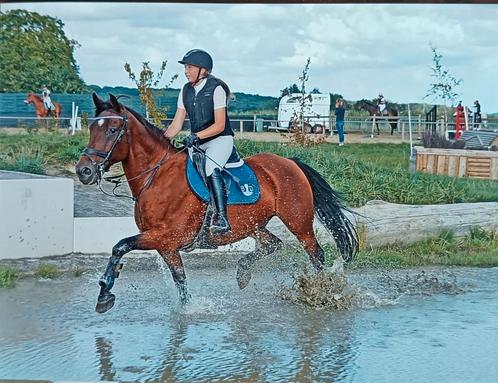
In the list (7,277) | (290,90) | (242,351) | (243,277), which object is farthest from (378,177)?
(7,277)

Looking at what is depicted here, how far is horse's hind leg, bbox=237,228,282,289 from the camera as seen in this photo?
7.45m

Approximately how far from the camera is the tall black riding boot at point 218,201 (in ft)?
22.7

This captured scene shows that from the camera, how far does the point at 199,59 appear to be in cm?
698

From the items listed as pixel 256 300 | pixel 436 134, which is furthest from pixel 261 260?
pixel 436 134

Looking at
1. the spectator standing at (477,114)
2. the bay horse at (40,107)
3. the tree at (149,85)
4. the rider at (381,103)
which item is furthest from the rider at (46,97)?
the spectator standing at (477,114)

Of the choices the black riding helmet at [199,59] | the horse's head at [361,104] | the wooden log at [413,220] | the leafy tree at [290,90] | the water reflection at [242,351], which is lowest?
the water reflection at [242,351]

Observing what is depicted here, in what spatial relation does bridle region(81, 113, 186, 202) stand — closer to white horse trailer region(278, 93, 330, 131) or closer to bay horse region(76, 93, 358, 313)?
bay horse region(76, 93, 358, 313)

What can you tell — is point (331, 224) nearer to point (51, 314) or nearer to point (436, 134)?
point (436, 134)

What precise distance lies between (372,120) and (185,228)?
7.02ft

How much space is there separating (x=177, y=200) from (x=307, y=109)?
1.71 metres

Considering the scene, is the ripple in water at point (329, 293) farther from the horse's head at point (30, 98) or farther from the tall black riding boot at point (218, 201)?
Answer: the horse's head at point (30, 98)

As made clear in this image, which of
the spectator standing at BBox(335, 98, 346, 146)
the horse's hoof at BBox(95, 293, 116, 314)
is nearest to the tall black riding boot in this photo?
the horse's hoof at BBox(95, 293, 116, 314)

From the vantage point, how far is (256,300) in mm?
7465

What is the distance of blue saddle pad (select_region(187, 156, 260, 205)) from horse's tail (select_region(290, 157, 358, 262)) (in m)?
0.56
